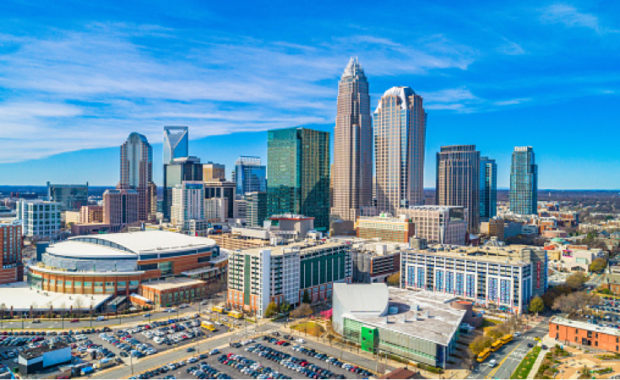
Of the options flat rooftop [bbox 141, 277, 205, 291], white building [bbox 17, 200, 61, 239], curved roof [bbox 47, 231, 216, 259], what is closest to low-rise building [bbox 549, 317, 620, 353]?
flat rooftop [bbox 141, 277, 205, 291]

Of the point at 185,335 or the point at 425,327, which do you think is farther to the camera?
the point at 185,335

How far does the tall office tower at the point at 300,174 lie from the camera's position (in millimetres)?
190375

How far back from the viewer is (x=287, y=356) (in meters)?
63.5

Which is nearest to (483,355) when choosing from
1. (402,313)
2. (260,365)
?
(402,313)

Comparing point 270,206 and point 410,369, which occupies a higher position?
point 270,206

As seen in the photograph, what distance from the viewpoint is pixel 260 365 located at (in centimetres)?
6016

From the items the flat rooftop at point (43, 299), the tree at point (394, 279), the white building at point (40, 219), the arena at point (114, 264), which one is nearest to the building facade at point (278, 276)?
the tree at point (394, 279)

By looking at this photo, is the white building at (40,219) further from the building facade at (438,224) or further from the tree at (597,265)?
the tree at (597,265)

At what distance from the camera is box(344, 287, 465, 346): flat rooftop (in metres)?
64.2

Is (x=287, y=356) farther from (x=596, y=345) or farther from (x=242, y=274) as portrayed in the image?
(x=596, y=345)

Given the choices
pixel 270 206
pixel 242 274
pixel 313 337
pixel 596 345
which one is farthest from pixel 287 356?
pixel 270 206

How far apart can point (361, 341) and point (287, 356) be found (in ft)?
37.8

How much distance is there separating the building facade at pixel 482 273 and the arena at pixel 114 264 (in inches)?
1864

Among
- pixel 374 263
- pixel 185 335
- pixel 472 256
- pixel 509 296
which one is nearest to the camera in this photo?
pixel 185 335
